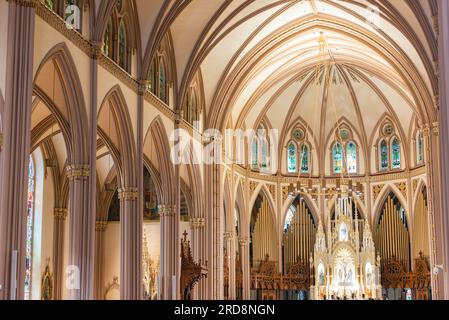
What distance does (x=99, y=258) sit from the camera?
34719 millimetres

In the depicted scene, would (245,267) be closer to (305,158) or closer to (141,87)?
(305,158)

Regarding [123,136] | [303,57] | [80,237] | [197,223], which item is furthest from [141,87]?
[303,57]

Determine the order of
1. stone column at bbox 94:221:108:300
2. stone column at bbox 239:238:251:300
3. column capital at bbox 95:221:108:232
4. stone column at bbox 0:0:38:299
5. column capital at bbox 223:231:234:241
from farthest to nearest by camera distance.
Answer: stone column at bbox 239:238:251:300 < column capital at bbox 223:231:234:241 < column capital at bbox 95:221:108:232 < stone column at bbox 94:221:108:300 < stone column at bbox 0:0:38:299

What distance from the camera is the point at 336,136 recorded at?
1695 inches

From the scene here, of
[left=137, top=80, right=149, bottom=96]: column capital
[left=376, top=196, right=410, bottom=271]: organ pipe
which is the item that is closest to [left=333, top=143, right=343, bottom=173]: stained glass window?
[left=376, top=196, right=410, bottom=271]: organ pipe

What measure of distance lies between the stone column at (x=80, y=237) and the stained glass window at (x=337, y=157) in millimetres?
24625

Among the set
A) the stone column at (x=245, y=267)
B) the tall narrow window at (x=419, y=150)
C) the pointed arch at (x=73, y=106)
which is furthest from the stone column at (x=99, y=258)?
the tall narrow window at (x=419, y=150)

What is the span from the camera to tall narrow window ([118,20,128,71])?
79.7 feet

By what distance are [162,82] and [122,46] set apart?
13.1ft

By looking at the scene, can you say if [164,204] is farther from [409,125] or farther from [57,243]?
[409,125]

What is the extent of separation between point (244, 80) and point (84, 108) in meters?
14.3

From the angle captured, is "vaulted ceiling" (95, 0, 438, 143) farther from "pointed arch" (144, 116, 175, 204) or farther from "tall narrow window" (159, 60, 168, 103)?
"pointed arch" (144, 116, 175, 204)

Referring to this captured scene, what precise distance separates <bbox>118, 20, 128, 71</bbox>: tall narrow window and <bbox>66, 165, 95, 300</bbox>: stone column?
5.04m

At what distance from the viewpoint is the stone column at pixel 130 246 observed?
23797mm
